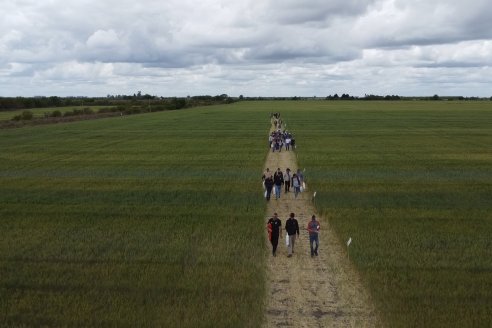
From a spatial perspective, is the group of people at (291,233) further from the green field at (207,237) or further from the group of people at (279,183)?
the group of people at (279,183)

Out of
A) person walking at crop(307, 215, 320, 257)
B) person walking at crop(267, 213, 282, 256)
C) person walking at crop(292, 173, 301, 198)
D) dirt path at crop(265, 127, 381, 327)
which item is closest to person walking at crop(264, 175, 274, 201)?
person walking at crop(292, 173, 301, 198)

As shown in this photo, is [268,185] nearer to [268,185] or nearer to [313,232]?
[268,185]

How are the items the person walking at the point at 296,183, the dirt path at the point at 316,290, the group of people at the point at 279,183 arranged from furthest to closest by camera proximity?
the person walking at the point at 296,183 → the group of people at the point at 279,183 → the dirt path at the point at 316,290

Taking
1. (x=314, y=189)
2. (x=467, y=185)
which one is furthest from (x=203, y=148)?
(x=467, y=185)

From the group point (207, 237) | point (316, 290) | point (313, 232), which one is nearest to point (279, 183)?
point (207, 237)

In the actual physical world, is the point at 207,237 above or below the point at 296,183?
below

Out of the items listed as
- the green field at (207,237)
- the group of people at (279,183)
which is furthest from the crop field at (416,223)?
the group of people at (279,183)
